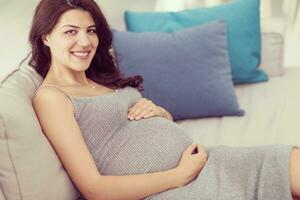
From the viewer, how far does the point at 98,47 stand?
164cm

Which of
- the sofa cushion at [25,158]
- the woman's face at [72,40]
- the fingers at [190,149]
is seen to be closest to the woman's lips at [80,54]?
the woman's face at [72,40]

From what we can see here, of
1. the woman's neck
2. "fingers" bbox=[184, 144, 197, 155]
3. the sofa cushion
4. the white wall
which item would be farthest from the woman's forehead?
the white wall

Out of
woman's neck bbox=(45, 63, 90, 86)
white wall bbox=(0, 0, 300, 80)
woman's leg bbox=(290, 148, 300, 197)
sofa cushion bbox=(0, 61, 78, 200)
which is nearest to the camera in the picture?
sofa cushion bbox=(0, 61, 78, 200)

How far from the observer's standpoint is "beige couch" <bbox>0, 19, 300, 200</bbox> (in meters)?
1.14

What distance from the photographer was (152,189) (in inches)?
50.9

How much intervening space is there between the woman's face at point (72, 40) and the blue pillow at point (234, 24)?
0.70 metres

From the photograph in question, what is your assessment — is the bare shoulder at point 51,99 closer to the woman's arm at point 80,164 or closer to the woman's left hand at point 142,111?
the woman's arm at point 80,164

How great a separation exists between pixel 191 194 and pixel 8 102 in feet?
1.66

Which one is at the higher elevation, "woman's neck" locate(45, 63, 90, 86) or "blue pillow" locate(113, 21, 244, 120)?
"woman's neck" locate(45, 63, 90, 86)

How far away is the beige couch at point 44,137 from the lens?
3.74 ft

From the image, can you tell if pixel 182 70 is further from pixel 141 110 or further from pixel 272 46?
pixel 272 46

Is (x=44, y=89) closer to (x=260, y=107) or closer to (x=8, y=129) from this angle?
(x=8, y=129)

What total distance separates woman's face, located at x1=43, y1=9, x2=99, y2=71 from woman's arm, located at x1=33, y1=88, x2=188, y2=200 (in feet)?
0.50

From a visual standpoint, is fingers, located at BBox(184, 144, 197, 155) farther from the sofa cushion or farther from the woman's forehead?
the woman's forehead
